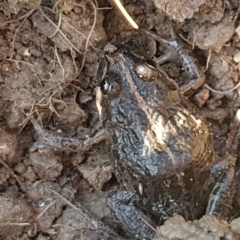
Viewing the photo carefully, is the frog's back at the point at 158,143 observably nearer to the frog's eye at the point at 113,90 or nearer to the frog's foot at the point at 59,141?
the frog's eye at the point at 113,90

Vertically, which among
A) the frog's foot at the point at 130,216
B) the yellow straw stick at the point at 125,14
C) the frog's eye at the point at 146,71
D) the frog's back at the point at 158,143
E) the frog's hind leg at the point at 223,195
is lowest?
the frog's hind leg at the point at 223,195

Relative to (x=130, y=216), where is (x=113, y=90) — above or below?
above

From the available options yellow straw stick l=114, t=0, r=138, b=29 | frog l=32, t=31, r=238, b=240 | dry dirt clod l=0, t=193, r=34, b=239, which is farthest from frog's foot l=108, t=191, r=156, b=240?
yellow straw stick l=114, t=0, r=138, b=29

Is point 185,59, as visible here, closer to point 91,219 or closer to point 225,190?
point 225,190

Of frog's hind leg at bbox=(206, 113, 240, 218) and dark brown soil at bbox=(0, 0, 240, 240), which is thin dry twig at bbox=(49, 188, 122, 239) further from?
frog's hind leg at bbox=(206, 113, 240, 218)

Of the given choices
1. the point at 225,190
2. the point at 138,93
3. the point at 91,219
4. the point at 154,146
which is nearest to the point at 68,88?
the point at 138,93

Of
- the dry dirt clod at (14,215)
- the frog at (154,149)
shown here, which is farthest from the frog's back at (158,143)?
the dry dirt clod at (14,215)

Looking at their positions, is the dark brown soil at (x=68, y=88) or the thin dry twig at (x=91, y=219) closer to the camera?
the dark brown soil at (x=68, y=88)

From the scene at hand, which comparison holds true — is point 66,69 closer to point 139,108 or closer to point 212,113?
point 139,108

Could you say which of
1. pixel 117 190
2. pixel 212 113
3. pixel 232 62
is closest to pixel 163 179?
pixel 117 190
